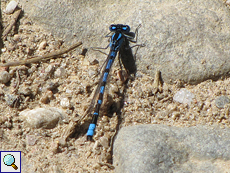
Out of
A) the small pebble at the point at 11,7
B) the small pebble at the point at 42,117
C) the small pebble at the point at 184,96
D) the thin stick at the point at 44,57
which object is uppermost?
the small pebble at the point at 11,7

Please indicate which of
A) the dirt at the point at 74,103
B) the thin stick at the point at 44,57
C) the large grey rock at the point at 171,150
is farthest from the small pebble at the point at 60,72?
the large grey rock at the point at 171,150

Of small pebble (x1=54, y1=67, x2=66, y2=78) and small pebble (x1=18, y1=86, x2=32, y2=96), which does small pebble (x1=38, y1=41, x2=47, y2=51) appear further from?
small pebble (x1=18, y1=86, x2=32, y2=96)

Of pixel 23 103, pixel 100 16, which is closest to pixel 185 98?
pixel 100 16

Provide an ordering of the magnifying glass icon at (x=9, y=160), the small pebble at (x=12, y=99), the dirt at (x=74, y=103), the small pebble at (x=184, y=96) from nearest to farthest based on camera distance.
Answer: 1. the magnifying glass icon at (x=9, y=160)
2. the dirt at (x=74, y=103)
3. the small pebble at (x=12, y=99)
4. the small pebble at (x=184, y=96)

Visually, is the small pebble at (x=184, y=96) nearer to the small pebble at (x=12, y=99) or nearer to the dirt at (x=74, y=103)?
the dirt at (x=74, y=103)

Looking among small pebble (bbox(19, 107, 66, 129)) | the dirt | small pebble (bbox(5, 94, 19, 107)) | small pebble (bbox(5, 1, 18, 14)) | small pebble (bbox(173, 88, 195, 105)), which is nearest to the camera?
the dirt

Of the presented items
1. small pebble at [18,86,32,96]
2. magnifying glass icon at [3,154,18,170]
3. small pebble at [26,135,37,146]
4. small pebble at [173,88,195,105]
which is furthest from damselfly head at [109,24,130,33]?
magnifying glass icon at [3,154,18,170]

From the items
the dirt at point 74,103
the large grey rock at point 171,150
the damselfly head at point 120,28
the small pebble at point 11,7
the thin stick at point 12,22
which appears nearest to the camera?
the large grey rock at point 171,150
